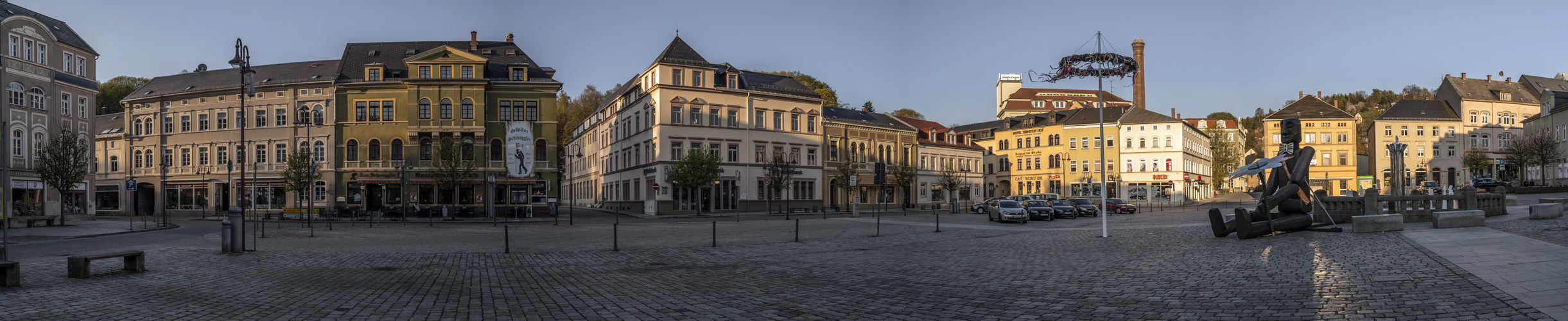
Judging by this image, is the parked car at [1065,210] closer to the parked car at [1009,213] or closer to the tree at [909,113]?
the parked car at [1009,213]

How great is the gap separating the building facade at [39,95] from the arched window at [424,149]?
53.8 feet

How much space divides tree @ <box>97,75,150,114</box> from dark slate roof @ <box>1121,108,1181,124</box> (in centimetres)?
9052

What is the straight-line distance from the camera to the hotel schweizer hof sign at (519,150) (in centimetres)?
2706

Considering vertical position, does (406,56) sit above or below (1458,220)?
above

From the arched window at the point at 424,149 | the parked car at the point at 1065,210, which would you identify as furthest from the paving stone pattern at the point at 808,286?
the arched window at the point at 424,149

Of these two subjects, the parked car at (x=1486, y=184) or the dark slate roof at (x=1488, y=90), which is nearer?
the parked car at (x=1486, y=184)

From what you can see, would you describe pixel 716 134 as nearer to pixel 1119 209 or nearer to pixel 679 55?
pixel 679 55

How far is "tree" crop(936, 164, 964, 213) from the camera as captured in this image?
69375 millimetres

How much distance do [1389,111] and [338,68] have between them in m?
100

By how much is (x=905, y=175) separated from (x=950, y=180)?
5.44 metres

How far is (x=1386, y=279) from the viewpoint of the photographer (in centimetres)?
1041

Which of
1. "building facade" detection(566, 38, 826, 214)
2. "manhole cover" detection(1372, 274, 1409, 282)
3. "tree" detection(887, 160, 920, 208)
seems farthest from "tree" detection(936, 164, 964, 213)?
"manhole cover" detection(1372, 274, 1409, 282)

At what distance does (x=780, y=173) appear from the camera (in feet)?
182

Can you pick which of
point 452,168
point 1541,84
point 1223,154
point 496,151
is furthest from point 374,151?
point 1541,84
